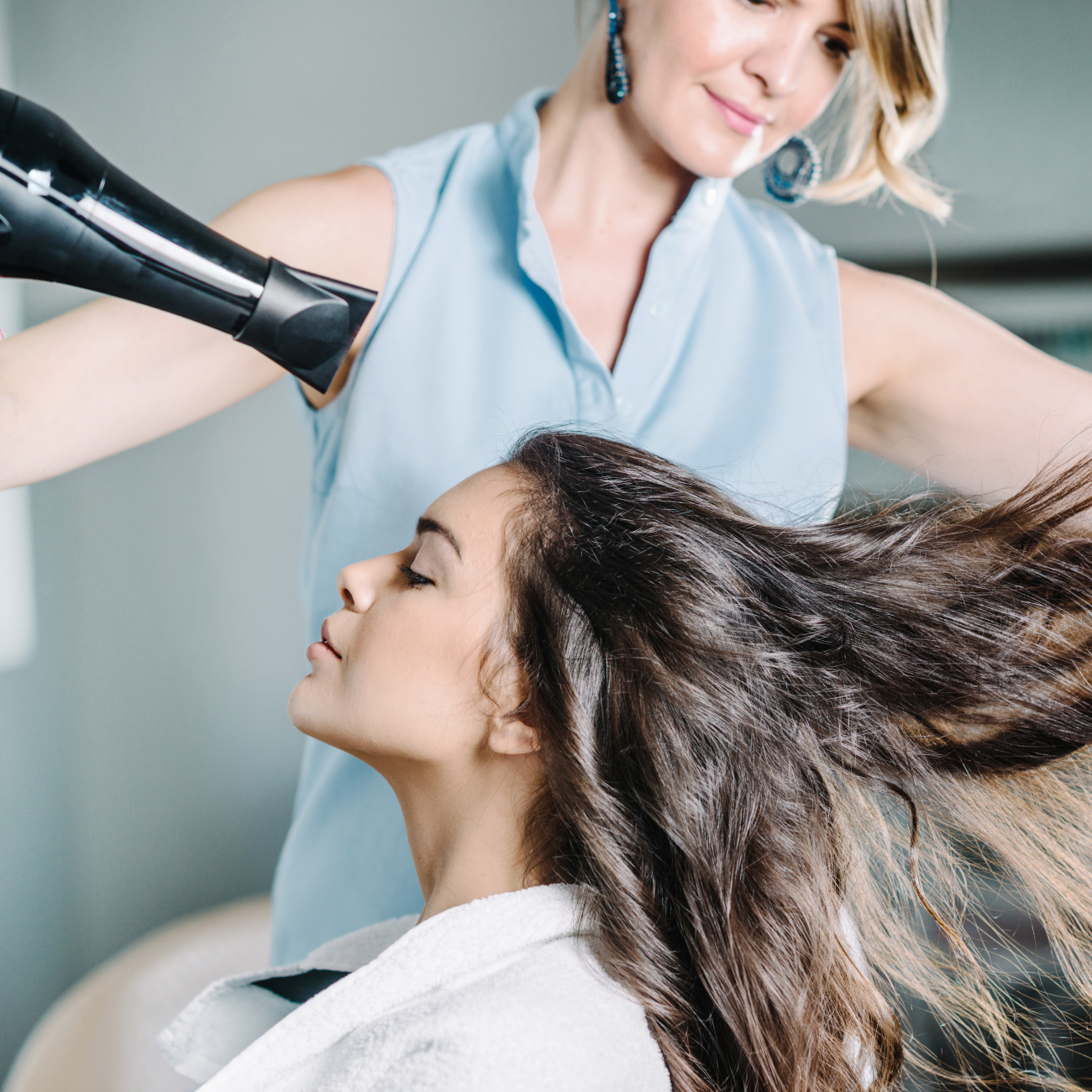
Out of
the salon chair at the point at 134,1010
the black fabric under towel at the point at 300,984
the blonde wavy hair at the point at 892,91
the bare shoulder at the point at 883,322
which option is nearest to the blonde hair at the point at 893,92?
the blonde wavy hair at the point at 892,91

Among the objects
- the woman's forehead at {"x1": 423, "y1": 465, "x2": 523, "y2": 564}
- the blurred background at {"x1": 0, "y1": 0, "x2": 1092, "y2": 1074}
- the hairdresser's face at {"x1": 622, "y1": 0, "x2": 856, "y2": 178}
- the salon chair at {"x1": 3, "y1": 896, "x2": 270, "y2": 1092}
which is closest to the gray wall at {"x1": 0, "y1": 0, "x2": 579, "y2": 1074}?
the blurred background at {"x1": 0, "y1": 0, "x2": 1092, "y2": 1074}

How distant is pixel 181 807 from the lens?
4.73 ft

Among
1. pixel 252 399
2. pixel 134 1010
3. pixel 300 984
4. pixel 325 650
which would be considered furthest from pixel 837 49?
pixel 134 1010

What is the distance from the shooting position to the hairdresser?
688 mm

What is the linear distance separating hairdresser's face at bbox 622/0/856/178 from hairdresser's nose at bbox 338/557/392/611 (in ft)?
1.21

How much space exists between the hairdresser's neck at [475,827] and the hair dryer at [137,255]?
0.29 meters

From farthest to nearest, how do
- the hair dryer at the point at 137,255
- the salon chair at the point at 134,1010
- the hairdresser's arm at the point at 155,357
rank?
the salon chair at the point at 134,1010 < the hairdresser's arm at the point at 155,357 < the hair dryer at the point at 137,255

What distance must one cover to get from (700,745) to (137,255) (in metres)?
0.42

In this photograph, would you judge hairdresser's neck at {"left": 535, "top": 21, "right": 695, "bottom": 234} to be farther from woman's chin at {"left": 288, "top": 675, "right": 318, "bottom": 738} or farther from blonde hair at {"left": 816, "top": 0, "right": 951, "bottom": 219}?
woman's chin at {"left": 288, "top": 675, "right": 318, "bottom": 738}

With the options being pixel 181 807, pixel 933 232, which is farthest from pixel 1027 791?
pixel 181 807

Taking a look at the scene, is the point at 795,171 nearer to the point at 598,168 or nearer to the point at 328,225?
the point at 598,168

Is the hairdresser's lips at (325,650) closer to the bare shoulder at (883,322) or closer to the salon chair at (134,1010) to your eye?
the bare shoulder at (883,322)

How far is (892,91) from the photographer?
74cm

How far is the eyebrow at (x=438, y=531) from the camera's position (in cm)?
64
